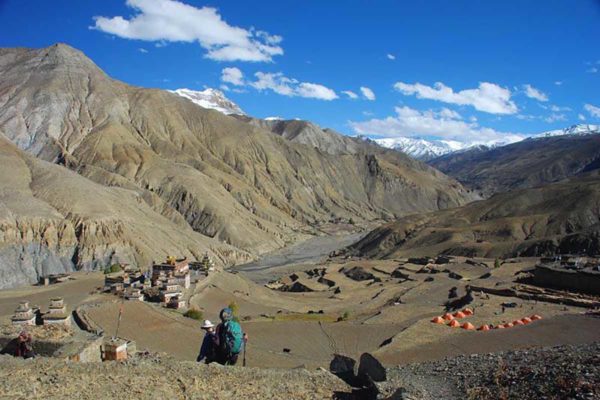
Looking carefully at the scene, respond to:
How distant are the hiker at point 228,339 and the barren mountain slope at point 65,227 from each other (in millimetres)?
60163

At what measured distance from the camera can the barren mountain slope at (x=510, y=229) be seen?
252 ft

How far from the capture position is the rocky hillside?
116438mm

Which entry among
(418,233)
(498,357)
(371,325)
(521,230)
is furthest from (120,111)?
(498,357)

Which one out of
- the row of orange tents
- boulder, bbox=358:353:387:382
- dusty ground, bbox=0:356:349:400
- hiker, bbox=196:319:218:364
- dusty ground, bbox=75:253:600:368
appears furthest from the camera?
the row of orange tents

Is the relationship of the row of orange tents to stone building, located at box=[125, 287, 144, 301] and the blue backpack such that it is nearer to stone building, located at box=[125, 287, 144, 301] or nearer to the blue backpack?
the blue backpack

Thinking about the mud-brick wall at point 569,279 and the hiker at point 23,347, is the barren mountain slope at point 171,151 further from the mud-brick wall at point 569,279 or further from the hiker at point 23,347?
the hiker at point 23,347

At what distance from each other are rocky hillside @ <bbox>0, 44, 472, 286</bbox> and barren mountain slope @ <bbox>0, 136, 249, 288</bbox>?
67 cm

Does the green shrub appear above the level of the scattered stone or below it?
above

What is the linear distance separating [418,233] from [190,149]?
79.9m

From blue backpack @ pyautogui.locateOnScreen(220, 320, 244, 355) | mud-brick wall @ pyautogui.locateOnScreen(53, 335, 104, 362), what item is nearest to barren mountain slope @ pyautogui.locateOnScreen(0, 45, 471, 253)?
mud-brick wall @ pyautogui.locateOnScreen(53, 335, 104, 362)

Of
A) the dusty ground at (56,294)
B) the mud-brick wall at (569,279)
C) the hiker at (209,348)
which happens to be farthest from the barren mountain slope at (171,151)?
the hiker at (209,348)

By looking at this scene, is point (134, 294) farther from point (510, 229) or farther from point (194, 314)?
point (510, 229)

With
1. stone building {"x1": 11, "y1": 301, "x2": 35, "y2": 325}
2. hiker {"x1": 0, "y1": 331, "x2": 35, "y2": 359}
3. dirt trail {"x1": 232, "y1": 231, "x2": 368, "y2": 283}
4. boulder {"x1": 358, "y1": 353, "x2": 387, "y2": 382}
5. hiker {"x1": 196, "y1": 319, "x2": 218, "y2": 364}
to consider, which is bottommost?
dirt trail {"x1": 232, "y1": 231, "x2": 368, "y2": 283}

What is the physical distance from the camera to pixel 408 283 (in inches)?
2334
